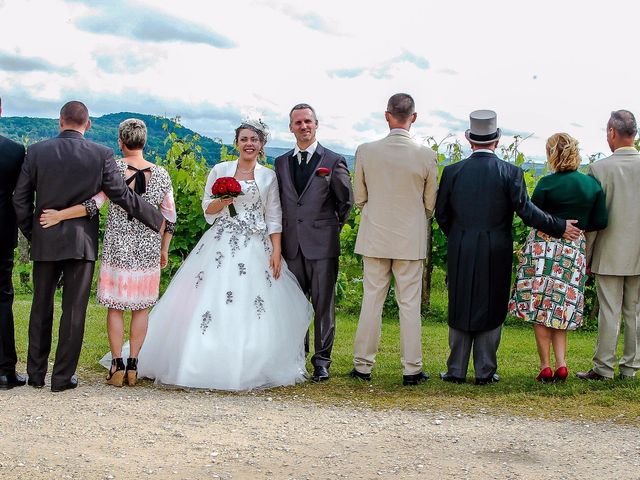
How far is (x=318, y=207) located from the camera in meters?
6.56

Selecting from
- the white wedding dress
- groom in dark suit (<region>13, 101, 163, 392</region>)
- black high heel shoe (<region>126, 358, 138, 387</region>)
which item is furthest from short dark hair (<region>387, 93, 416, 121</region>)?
black high heel shoe (<region>126, 358, 138, 387</region>)

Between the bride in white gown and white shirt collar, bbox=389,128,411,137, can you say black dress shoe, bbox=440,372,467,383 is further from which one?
white shirt collar, bbox=389,128,411,137

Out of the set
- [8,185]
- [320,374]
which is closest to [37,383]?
[8,185]

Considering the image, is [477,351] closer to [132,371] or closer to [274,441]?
[274,441]

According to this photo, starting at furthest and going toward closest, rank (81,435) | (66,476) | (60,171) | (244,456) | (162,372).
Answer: (162,372), (60,171), (81,435), (244,456), (66,476)

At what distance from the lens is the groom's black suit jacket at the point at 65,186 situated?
5.97 metres

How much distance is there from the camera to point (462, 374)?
6547mm

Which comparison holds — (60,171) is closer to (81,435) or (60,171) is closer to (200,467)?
(81,435)

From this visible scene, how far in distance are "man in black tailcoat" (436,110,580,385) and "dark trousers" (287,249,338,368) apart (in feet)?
3.23

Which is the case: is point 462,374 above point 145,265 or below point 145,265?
below

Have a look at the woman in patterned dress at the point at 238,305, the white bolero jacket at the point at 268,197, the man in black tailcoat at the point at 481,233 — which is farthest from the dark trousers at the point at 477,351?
the white bolero jacket at the point at 268,197

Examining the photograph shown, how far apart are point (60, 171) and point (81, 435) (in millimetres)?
2020

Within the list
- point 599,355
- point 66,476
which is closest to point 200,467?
point 66,476

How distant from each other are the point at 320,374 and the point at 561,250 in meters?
2.18
